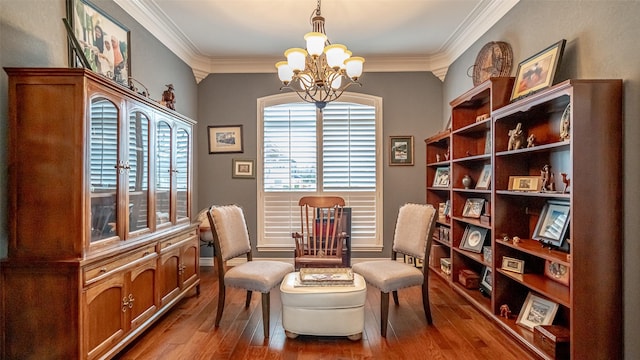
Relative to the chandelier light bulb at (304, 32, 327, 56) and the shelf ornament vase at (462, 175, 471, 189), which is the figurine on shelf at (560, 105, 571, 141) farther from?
the chandelier light bulb at (304, 32, 327, 56)

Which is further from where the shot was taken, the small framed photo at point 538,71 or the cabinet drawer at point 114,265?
the small framed photo at point 538,71

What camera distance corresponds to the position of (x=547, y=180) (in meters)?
2.49

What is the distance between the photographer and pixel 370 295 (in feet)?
11.9

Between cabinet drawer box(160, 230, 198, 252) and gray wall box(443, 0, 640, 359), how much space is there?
3.03m

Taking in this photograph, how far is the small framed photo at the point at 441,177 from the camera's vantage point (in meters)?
4.23

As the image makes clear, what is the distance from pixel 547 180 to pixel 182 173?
3.18 m

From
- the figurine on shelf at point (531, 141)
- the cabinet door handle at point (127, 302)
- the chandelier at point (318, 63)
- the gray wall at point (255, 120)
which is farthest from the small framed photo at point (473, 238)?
the cabinet door handle at point (127, 302)

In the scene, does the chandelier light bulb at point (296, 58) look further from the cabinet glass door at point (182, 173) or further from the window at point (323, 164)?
the window at point (323, 164)

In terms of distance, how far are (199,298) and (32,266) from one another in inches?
70.4

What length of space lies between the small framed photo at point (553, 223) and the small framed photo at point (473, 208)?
787 mm

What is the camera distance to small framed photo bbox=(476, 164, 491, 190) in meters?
3.31

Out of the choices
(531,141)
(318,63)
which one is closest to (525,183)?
(531,141)

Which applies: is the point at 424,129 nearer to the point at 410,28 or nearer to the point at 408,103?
the point at 408,103

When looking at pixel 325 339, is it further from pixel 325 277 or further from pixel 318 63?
pixel 318 63
